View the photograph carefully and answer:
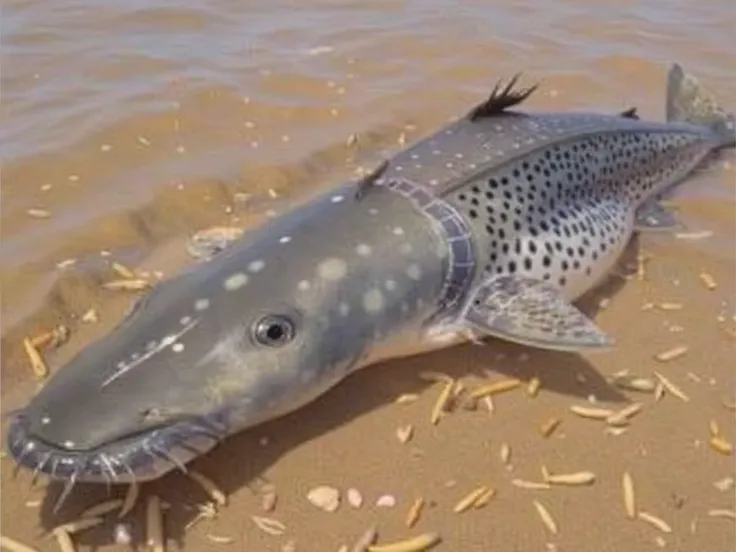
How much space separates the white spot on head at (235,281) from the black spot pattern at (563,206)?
94 centimetres

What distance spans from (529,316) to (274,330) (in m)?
0.97

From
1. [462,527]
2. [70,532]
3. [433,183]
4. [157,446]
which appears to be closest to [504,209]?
[433,183]

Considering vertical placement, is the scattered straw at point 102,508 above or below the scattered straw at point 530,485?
above

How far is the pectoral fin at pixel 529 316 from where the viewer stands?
3.90m

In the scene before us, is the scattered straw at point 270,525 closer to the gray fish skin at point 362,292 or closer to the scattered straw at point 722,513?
the gray fish skin at point 362,292

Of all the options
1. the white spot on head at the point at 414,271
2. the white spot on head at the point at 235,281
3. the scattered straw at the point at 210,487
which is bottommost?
the scattered straw at the point at 210,487

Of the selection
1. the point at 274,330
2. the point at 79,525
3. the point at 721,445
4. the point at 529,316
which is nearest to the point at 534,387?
the point at 529,316

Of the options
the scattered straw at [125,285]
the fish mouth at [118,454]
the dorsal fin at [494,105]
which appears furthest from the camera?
the dorsal fin at [494,105]

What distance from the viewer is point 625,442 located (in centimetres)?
392

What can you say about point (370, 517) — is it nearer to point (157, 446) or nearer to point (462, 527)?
point (462, 527)

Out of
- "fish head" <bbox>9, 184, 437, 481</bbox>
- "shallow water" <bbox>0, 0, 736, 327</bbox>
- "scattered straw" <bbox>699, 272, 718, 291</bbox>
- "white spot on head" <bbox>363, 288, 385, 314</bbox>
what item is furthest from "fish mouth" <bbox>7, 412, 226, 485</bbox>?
"scattered straw" <bbox>699, 272, 718, 291</bbox>

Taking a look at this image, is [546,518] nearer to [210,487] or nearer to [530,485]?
[530,485]

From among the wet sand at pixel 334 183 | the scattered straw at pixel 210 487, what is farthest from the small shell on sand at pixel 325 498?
the scattered straw at pixel 210 487

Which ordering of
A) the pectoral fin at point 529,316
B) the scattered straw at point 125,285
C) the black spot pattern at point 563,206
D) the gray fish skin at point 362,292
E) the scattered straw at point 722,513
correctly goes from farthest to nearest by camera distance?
the scattered straw at point 125,285 → the black spot pattern at point 563,206 → the pectoral fin at point 529,316 → the scattered straw at point 722,513 → the gray fish skin at point 362,292
